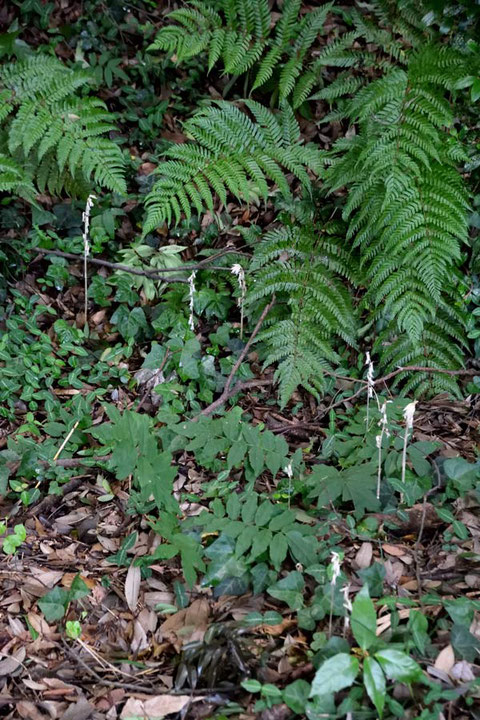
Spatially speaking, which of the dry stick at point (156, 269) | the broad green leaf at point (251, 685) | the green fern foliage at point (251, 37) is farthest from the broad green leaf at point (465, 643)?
the green fern foliage at point (251, 37)

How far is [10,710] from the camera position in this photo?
2125mm

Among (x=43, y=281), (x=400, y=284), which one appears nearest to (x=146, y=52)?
(x=43, y=281)

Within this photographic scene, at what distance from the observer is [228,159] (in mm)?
3701

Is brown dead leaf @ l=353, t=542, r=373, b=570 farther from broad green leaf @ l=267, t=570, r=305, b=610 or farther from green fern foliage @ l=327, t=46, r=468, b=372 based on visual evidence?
green fern foliage @ l=327, t=46, r=468, b=372

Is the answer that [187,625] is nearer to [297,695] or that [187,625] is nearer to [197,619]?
[197,619]

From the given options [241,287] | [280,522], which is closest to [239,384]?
[241,287]

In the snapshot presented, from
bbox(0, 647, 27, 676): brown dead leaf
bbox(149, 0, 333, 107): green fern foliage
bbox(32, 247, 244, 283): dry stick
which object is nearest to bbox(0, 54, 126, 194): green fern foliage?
bbox(32, 247, 244, 283): dry stick

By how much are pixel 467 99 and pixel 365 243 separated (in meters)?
1.01

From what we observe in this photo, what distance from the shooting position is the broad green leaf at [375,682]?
184 centimetres

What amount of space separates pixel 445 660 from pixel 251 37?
11.6 ft

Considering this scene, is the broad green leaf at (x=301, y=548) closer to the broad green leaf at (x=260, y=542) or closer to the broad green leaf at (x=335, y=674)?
the broad green leaf at (x=260, y=542)

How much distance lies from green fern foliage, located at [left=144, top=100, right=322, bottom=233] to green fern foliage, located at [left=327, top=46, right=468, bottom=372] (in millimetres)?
426

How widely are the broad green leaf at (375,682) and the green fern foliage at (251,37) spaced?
124 inches

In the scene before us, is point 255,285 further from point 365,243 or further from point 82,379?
point 82,379
